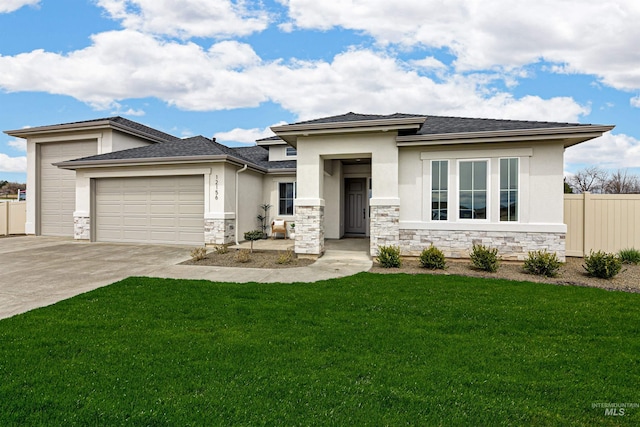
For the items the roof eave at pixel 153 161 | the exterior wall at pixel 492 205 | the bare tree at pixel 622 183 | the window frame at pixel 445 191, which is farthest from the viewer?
the bare tree at pixel 622 183

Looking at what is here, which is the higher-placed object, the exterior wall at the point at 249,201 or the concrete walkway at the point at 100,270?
the exterior wall at the point at 249,201

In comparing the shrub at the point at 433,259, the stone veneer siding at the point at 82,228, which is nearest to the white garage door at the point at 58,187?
the stone veneer siding at the point at 82,228

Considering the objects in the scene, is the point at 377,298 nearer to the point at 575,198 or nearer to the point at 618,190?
the point at 575,198

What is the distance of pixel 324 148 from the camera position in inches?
370

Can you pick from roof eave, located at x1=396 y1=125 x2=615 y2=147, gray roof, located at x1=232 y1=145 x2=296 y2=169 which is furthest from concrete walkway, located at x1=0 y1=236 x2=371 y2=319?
gray roof, located at x1=232 y1=145 x2=296 y2=169

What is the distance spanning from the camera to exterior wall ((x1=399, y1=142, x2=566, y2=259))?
838cm

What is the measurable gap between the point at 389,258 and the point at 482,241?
107 inches

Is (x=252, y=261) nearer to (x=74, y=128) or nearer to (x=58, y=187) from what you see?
(x=74, y=128)

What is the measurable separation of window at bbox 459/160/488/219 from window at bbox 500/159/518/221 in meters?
0.41

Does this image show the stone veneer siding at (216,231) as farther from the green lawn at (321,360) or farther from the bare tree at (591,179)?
the bare tree at (591,179)

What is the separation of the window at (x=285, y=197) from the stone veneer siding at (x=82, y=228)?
7.52 metres

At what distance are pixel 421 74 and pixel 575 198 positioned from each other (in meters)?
7.24

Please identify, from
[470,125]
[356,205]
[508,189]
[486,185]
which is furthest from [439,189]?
[356,205]

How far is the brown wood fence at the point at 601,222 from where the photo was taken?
9.12 m
